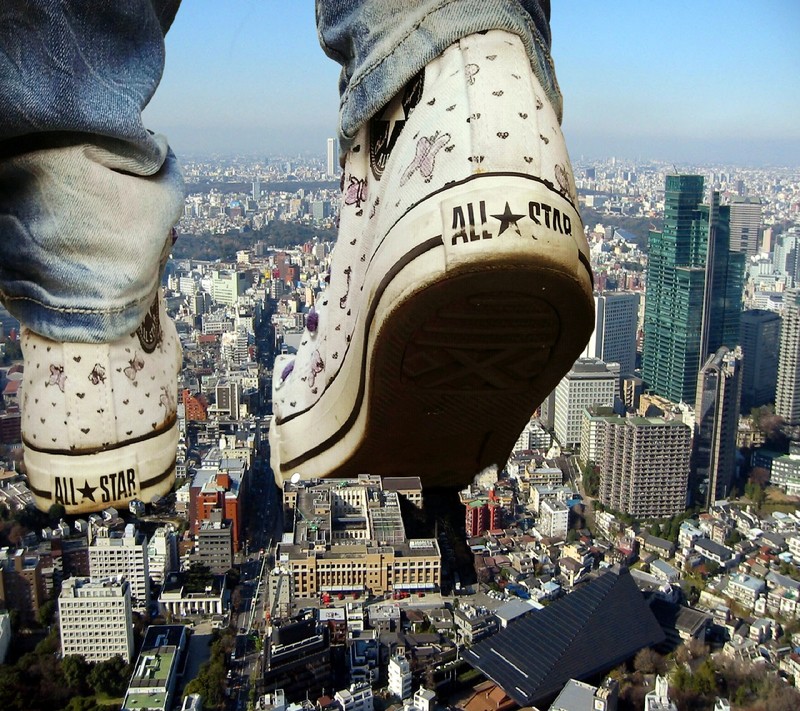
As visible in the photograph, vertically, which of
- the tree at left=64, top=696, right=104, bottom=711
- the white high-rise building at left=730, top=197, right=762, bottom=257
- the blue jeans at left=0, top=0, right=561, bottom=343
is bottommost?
the tree at left=64, top=696, right=104, bottom=711

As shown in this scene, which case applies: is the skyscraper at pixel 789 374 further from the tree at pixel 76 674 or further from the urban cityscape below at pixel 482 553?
the tree at pixel 76 674

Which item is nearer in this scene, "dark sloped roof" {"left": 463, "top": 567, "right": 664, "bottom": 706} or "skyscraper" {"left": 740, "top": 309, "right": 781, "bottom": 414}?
"dark sloped roof" {"left": 463, "top": 567, "right": 664, "bottom": 706}

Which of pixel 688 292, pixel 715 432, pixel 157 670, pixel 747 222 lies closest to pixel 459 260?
pixel 157 670

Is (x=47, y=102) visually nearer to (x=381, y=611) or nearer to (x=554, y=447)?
(x=381, y=611)

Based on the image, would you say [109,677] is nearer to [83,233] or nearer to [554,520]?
[554,520]

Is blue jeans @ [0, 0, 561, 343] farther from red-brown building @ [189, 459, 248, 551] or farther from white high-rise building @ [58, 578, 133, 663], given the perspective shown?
red-brown building @ [189, 459, 248, 551]

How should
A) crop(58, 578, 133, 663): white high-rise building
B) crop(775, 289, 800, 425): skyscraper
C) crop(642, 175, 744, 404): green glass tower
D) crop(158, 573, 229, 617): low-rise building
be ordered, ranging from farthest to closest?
crop(642, 175, 744, 404): green glass tower
crop(775, 289, 800, 425): skyscraper
crop(158, 573, 229, 617): low-rise building
crop(58, 578, 133, 663): white high-rise building

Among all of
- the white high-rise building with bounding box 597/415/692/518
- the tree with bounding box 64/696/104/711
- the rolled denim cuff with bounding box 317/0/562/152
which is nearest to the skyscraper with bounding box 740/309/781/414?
the white high-rise building with bounding box 597/415/692/518

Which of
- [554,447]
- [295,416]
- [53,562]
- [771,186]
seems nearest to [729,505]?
[554,447]
